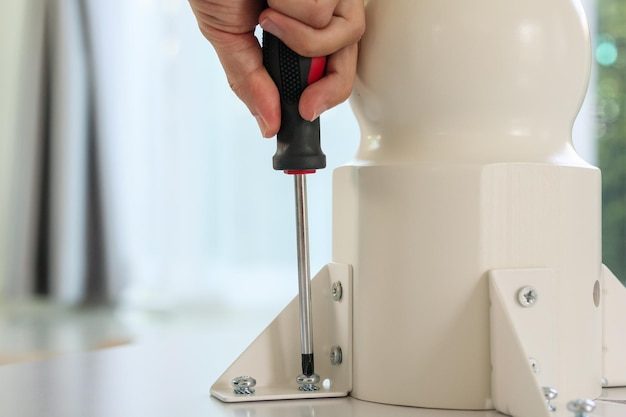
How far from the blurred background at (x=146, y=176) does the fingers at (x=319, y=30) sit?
2.99 m

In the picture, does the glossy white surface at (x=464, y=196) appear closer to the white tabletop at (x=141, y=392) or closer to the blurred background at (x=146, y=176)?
the white tabletop at (x=141, y=392)

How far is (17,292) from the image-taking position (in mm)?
4168

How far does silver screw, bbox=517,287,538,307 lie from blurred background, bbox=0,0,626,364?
304 cm

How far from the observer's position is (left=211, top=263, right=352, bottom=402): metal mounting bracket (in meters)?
0.57

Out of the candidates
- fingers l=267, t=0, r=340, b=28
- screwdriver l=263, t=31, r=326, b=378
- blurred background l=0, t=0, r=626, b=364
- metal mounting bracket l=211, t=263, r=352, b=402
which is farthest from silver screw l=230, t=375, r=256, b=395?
blurred background l=0, t=0, r=626, b=364

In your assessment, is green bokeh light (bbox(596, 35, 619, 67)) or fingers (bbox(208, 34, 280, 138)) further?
green bokeh light (bbox(596, 35, 619, 67))

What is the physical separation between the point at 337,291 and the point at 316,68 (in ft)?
0.53

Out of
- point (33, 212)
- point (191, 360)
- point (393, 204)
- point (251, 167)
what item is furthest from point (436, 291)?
point (33, 212)

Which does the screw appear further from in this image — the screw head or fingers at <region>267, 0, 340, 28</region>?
fingers at <region>267, 0, 340, 28</region>

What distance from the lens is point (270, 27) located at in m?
0.53

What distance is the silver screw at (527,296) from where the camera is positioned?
50 cm

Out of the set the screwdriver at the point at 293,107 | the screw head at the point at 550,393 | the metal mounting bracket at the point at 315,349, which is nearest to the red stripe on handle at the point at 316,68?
the screwdriver at the point at 293,107

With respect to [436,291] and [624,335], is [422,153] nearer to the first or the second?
[436,291]

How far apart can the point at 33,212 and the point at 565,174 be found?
396cm
